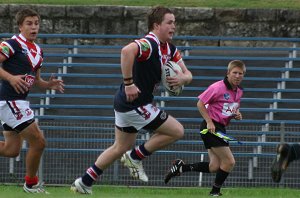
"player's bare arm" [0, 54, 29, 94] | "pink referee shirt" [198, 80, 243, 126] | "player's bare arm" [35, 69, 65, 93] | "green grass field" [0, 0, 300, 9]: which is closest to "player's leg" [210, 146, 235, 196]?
"pink referee shirt" [198, 80, 243, 126]

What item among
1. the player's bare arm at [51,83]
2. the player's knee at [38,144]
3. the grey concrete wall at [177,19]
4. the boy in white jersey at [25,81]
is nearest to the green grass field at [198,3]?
the grey concrete wall at [177,19]

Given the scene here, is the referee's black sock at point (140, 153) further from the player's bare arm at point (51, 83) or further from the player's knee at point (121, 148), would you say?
the player's bare arm at point (51, 83)

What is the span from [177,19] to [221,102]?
8.31m

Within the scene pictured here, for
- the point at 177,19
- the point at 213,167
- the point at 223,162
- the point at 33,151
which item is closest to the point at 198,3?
the point at 177,19

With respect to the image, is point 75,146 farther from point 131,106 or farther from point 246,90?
point 131,106

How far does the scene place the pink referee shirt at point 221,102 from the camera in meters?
11.8

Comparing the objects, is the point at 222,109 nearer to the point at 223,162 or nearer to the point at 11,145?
the point at 223,162

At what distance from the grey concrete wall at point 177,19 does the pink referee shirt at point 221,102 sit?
8.10 metres

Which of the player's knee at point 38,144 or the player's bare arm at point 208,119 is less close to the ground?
the player's bare arm at point 208,119

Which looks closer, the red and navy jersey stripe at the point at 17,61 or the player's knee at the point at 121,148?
the player's knee at the point at 121,148

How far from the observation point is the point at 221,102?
1184 cm

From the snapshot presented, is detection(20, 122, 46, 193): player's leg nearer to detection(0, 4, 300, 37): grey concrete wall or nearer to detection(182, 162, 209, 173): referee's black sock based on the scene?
detection(182, 162, 209, 173): referee's black sock

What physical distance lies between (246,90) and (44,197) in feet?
23.8

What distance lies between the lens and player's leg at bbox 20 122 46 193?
10648mm
